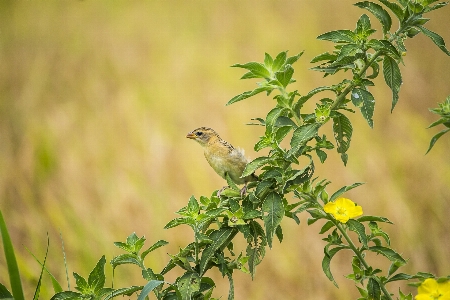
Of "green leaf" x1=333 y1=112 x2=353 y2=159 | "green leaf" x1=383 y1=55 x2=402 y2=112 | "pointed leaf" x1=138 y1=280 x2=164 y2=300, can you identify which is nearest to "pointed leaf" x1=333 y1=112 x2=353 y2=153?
"green leaf" x1=333 y1=112 x2=353 y2=159

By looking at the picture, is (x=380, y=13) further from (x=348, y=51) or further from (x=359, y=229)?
(x=359, y=229)

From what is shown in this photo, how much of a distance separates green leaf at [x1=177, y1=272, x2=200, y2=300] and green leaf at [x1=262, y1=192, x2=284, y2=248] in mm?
173

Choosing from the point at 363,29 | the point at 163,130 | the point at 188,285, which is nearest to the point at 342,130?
the point at 363,29

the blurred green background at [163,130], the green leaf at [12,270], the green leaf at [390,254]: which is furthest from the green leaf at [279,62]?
the blurred green background at [163,130]

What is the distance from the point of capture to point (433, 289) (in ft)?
3.31

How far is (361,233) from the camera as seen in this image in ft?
3.17

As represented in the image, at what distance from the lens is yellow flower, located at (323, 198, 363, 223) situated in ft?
3.25

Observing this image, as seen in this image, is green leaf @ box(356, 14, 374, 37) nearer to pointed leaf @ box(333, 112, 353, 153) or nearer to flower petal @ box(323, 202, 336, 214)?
pointed leaf @ box(333, 112, 353, 153)

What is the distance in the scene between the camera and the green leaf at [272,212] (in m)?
0.87

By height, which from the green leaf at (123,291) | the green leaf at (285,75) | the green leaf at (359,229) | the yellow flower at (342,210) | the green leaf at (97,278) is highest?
the green leaf at (285,75)

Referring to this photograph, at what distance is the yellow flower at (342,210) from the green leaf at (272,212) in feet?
0.44

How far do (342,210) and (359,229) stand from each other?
0.19 ft

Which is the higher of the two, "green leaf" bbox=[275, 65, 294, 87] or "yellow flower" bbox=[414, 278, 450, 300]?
"green leaf" bbox=[275, 65, 294, 87]

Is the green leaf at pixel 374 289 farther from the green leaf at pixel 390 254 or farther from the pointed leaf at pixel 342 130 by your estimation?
the pointed leaf at pixel 342 130
